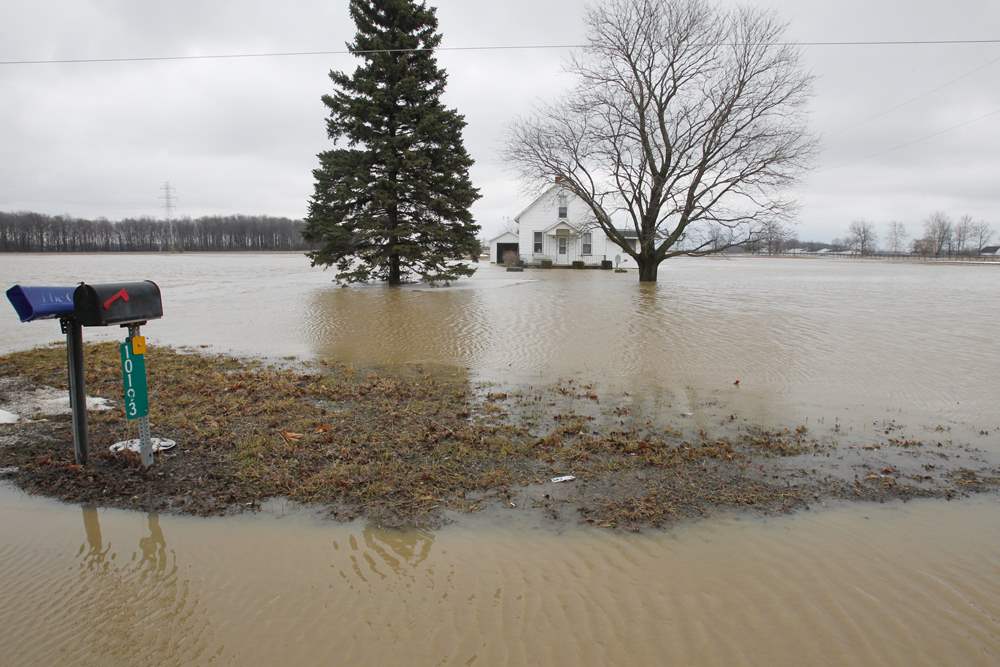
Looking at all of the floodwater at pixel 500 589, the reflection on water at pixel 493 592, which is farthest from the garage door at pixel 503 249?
the reflection on water at pixel 493 592

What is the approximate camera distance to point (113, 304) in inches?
167

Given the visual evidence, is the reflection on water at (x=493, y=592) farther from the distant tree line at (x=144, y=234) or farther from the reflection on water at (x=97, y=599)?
the distant tree line at (x=144, y=234)

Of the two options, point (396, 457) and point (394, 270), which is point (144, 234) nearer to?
point (394, 270)

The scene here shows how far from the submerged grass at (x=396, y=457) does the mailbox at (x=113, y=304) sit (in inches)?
Answer: 51.0

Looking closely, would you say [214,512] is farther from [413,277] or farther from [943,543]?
[413,277]

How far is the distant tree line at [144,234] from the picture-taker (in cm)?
11455

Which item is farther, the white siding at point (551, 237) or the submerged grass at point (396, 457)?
the white siding at point (551, 237)

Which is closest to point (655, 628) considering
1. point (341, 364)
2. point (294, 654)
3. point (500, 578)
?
point (500, 578)

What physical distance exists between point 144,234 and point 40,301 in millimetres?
151862

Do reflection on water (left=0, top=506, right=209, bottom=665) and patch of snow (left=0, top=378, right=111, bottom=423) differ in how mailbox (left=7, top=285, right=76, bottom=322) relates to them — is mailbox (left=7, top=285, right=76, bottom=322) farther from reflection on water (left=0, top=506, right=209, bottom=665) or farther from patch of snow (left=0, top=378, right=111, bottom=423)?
patch of snow (left=0, top=378, right=111, bottom=423)

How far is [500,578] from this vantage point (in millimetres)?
3369

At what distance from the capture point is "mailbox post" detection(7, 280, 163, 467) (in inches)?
163

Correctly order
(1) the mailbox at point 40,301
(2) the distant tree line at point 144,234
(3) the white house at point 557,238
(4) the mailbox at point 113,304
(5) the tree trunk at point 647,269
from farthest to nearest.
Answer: (2) the distant tree line at point 144,234 < (3) the white house at point 557,238 < (5) the tree trunk at point 647,269 < (4) the mailbox at point 113,304 < (1) the mailbox at point 40,301

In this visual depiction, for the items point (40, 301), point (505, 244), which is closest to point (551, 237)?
point (505, 244)
